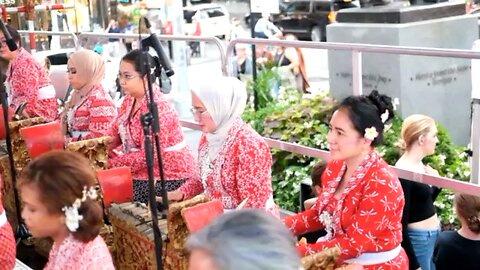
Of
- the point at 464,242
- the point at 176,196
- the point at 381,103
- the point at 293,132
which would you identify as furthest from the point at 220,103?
the point at 293,132

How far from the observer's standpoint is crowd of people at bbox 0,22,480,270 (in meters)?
1.72

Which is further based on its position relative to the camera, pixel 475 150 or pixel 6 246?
pixel 475 150

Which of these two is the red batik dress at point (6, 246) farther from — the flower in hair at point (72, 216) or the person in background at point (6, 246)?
the flower in hair at point (72, 216)

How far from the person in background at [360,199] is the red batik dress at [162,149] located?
120 centimetres

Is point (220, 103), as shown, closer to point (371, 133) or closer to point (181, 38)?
point (371, 133)

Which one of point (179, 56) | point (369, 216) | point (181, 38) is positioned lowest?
point (369, 216)

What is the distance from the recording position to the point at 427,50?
3932mm

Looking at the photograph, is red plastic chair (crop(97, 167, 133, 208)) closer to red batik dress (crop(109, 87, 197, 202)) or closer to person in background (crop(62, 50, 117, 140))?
red batik dress (crop(109, 87, 197, 202))

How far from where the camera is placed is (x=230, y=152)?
3578 millimetres

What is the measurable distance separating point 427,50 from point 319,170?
0.87m

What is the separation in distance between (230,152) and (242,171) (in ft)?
0.39

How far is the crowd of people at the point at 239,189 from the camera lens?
172 centimetres

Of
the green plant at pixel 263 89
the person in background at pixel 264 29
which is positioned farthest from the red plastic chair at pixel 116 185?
the person in background at pixel 264 29

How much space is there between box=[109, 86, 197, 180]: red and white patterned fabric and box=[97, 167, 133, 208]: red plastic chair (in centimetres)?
24
